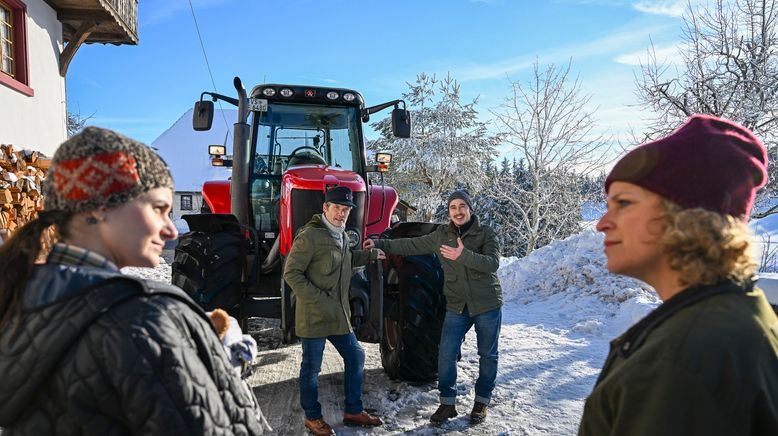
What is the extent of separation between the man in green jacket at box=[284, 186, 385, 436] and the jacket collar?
8.58ft

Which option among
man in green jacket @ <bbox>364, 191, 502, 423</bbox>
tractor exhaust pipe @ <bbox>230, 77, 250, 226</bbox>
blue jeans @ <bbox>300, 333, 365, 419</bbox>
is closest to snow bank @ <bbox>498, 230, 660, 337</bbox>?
man in green jacket @ <bbox>364, 191, 502, 423</bbox>

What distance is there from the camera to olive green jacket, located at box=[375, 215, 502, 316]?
3.90 m

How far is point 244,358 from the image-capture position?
1587mm

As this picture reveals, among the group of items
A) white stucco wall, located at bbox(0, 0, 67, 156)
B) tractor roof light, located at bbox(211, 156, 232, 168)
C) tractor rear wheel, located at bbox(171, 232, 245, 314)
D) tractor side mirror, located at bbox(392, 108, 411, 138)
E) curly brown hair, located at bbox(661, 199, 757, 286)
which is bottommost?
tractor rear wheel, located at bbox(171, 232, 245, 314)

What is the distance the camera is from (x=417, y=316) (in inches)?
174

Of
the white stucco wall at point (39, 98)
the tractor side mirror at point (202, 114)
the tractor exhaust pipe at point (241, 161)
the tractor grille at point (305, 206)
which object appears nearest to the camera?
the tractor grille at point (305, 206)

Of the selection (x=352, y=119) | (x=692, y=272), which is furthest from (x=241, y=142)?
(x=692, y=272)

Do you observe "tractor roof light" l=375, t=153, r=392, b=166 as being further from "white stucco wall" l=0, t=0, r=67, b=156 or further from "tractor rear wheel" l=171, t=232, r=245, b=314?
"white stucco wall" l=0, t=0, r=67, b=156

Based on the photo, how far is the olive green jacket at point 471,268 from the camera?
12.8 ft

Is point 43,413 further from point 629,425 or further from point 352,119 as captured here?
point 352,119

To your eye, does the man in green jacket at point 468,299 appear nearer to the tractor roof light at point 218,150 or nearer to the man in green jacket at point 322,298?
the man in green jacket at point 322,298

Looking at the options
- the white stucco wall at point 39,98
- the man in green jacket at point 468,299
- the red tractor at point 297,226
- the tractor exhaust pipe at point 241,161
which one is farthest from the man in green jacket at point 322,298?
the white stucco wall at point 39,98

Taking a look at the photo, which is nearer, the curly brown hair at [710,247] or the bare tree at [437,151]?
the curly brown hair at [710,247]

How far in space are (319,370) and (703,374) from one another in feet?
10.1
